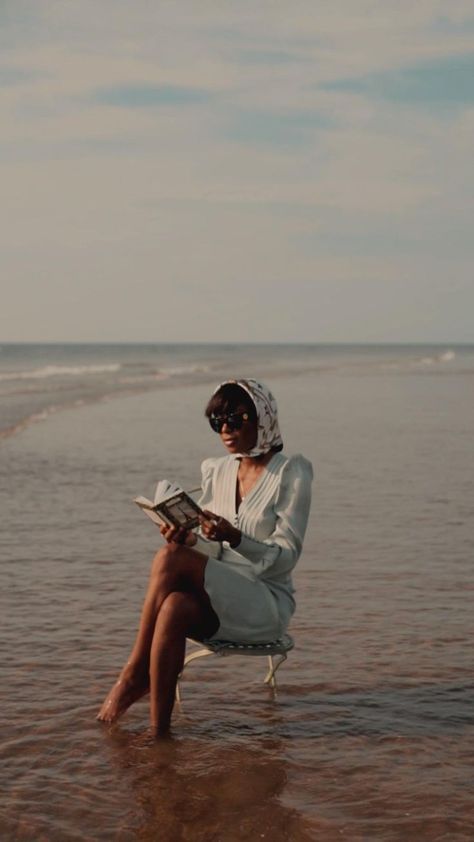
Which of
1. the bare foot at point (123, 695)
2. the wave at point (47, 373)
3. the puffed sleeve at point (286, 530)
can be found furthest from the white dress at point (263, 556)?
the wave at point (47, 373)

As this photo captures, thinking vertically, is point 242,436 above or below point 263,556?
above

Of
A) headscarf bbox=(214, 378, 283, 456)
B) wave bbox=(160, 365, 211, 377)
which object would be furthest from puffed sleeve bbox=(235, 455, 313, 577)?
wave bbox=(160, 365, 211, 377)

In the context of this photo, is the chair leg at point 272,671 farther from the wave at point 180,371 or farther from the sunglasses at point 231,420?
the wave at point 180,371

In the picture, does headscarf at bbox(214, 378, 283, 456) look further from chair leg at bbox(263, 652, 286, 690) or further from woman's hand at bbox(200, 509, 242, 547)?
chair leg at bbox(263, 652, 286, 690)

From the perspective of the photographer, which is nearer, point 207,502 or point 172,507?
point 172,507

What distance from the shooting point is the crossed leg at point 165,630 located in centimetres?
455

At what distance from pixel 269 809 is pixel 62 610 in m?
2.78

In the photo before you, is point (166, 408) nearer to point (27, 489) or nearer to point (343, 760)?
point (27, 489)

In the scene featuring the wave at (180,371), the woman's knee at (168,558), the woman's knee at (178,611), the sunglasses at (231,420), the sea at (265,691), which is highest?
the wave at (180,371)

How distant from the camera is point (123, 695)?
4684 mm

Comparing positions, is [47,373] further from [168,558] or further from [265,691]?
[168,558]

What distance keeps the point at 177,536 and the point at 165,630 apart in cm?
38

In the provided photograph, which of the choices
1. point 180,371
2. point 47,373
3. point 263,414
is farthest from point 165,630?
point 47,373

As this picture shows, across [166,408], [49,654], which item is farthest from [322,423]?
[49,654]
